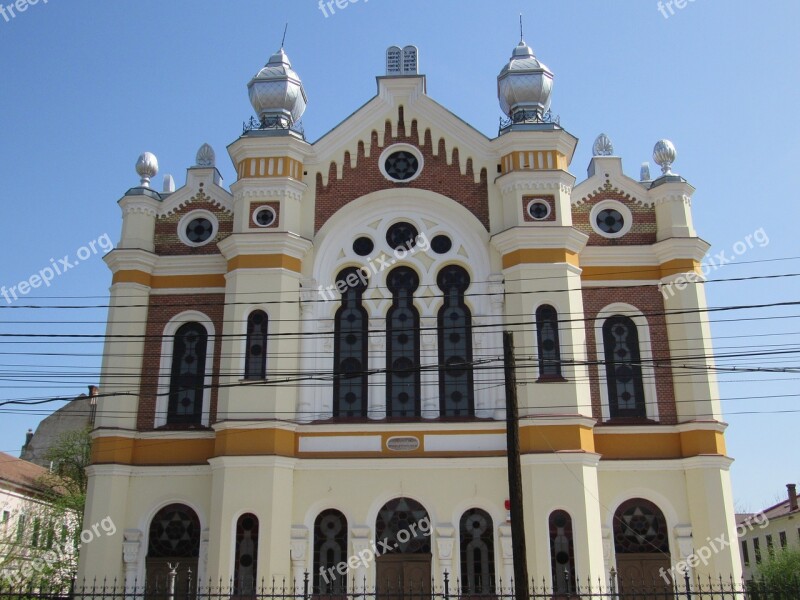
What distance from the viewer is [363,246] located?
24.5 m

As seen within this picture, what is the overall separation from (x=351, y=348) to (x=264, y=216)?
442cm

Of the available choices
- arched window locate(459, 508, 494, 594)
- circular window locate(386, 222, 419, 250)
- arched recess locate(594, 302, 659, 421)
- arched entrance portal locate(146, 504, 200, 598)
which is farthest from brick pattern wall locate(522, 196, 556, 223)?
arched entrance portal locate(146, 504, 200, 598)

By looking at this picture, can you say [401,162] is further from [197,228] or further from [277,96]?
[197,228]

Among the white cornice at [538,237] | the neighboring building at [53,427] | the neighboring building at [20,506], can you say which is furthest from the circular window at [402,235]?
the neighboring building at [53,427]

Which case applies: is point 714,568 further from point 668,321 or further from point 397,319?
point 397,319

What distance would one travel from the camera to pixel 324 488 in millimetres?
21922

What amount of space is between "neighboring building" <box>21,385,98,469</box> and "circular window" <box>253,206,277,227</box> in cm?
3152

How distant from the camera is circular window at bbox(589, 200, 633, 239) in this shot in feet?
81.7

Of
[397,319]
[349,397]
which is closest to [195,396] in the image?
[349,397]

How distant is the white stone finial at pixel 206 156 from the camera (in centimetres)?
2642

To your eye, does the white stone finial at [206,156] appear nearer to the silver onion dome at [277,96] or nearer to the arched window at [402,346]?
the silver onion dome at [277,96]

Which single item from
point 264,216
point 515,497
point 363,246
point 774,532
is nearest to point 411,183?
point 363,246

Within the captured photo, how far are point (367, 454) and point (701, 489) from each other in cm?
840

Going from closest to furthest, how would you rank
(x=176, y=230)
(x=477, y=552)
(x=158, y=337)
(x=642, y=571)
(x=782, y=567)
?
(x=477, y=552)
(x=642, y=571)
(x=158, y=337)
(x=176, y=230)
(x=782, y=567)
